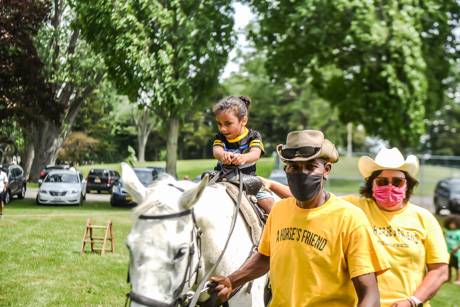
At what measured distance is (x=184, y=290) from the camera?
3490 mm

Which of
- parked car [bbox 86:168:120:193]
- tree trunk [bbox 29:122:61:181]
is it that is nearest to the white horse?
parked car [bbox 86:168:120:193]

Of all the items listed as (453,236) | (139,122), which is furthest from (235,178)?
(139,122)

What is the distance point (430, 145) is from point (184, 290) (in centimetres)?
7741

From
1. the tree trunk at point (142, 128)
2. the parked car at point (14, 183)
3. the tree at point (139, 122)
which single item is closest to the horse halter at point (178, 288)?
the parked car at point (14, 183)

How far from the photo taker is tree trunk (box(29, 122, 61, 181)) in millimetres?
38406

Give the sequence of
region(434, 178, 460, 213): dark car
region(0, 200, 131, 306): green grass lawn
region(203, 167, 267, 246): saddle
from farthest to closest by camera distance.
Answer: region(434, 178, 460, 213): dark car → region(0, 200, 131, 306): green grass lawn → region(203, 167, 267, 246): saddle

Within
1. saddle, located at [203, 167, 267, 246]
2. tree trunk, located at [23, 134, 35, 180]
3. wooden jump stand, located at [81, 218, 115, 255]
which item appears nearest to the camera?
saddle, located at [203, 167, 267, 246]

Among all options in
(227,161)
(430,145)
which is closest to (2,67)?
(227,161)

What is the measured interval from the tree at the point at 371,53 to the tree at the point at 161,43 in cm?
180

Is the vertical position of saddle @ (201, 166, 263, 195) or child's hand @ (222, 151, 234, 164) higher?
child's hand @ (222, 151, 234, 164)

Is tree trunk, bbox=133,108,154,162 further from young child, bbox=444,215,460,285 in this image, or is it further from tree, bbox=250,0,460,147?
young child, bbox=444,215,460,285

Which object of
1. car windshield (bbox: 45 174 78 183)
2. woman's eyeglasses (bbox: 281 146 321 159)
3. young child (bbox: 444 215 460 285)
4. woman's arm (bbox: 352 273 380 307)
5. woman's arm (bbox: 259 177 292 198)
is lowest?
young child (bbox: 444 215 460 285)

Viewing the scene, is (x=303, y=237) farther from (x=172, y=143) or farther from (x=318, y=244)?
(x=172, y=143)

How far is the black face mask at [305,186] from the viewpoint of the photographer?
10.7 feet
